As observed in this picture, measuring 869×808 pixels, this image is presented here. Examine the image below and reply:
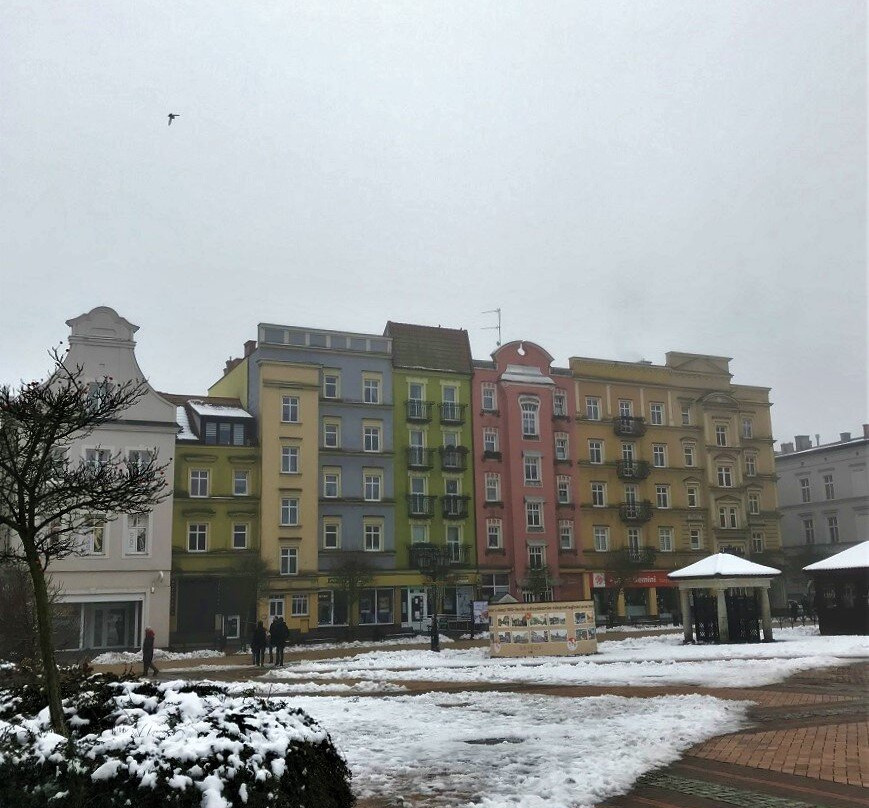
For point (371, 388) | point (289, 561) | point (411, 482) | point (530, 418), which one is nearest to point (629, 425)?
point (530, 418)

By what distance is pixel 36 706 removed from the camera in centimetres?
772

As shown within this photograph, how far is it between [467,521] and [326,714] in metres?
39.0

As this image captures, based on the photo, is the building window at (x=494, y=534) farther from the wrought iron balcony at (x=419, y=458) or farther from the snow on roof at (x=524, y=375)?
the snow on roof at (x=524, y=375)

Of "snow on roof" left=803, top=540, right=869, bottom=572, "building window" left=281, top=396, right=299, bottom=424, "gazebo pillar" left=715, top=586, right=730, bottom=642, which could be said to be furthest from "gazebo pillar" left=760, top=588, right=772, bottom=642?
"building window" left=281, top=396, right=299, bottom=424

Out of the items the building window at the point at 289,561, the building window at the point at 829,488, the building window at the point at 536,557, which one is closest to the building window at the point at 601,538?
the building window at the point at 536,557

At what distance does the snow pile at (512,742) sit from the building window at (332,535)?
105 ft

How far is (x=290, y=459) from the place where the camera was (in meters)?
49.1

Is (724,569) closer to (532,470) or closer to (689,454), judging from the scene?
(532,470)

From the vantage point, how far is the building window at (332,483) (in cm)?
5053

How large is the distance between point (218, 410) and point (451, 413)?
1399cm

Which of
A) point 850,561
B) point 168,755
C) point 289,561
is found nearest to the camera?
point 168,755

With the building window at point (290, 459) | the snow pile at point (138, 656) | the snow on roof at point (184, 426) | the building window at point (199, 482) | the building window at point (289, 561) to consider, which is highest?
the snow on roof at point (184, 426)

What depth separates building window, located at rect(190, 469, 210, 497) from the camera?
46781mm

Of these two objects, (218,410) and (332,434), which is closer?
(218,410)
